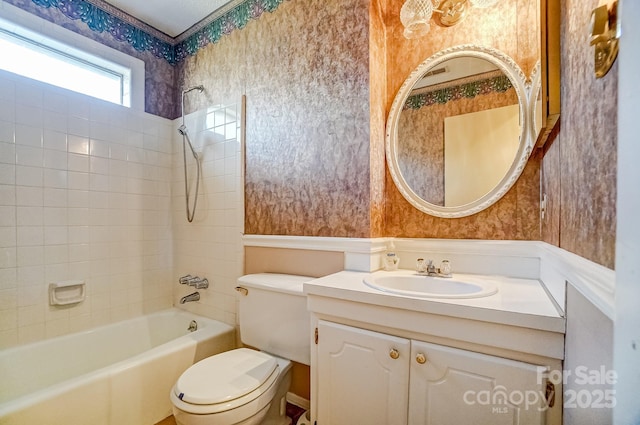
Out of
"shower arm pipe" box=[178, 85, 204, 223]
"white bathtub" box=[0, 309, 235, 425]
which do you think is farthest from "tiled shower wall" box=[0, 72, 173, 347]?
"shower arm pipe" box=[178, 85, 204, 223]

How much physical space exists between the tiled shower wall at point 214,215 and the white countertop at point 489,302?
103 centimetres

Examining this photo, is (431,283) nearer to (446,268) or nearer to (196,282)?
(446,268)

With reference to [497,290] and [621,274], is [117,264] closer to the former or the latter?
[497,290]

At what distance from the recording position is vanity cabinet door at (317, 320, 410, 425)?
994 millimetres

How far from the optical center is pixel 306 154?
5.54ft

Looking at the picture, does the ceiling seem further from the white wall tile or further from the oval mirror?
the oval mirror

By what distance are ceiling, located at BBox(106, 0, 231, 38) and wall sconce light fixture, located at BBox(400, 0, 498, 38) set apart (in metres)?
1.38

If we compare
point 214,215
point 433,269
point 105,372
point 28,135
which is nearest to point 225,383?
point 105,372

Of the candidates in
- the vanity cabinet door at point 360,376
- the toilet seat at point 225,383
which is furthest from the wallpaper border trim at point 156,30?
the toilet seat at point 225,383

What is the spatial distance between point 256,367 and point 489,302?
1.06 m

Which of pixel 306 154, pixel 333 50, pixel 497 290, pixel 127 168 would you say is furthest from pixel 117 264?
pixel 497 290

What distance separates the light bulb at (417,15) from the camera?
4.47ft

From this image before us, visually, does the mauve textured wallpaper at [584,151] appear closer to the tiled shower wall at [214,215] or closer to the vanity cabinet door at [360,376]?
the vanity cabinet door at [360,376]

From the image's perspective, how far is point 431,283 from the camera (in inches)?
51.3
